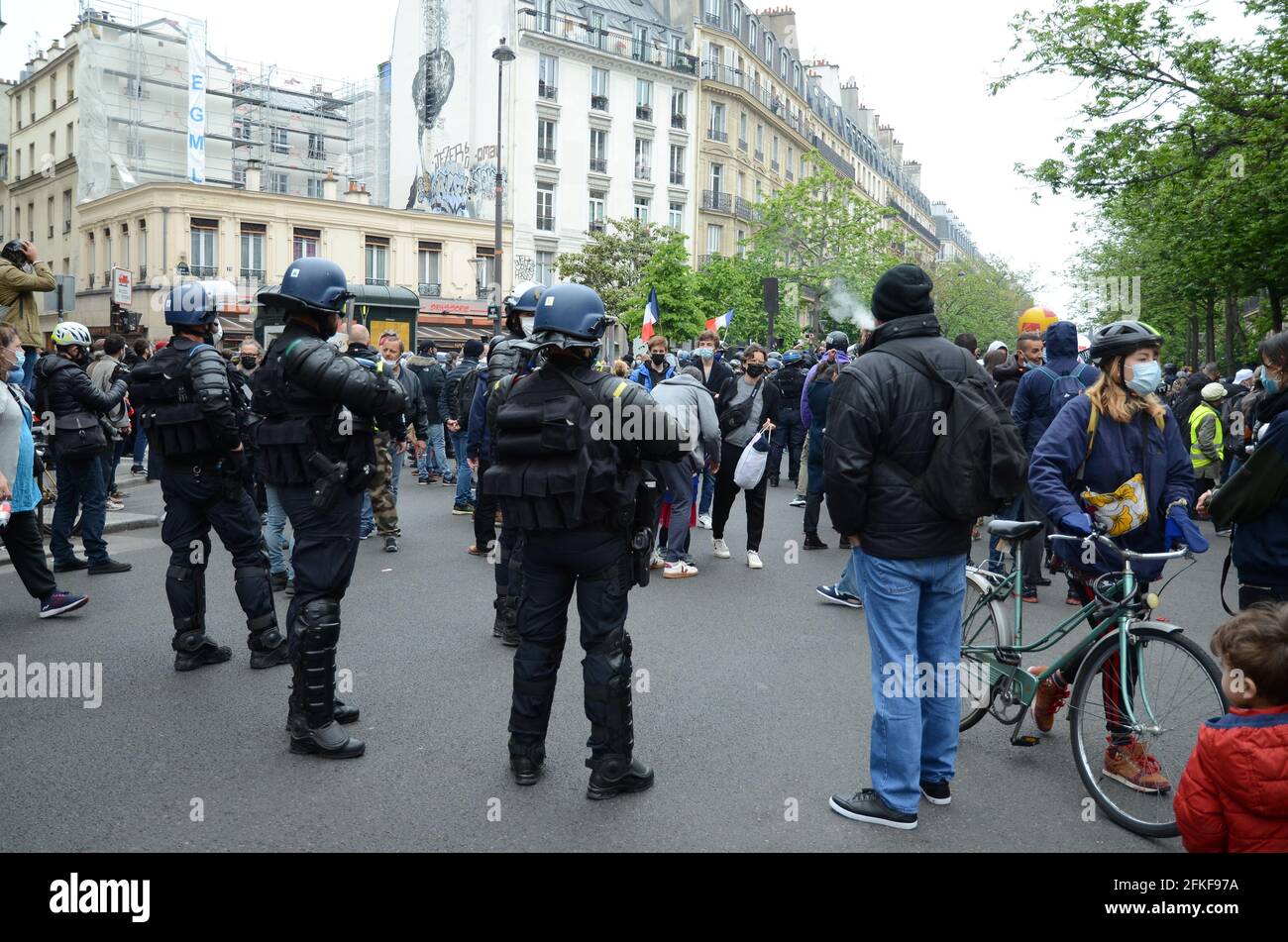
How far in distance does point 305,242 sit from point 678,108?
2163 centimetres

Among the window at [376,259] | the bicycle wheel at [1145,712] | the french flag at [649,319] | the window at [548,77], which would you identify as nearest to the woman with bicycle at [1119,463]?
the bicycle wheel at [1145,712]

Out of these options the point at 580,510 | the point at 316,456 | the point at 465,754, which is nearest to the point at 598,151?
the point at 316,456

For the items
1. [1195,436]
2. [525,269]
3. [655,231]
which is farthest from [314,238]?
[1195,436]

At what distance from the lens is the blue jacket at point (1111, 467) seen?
4.20 meters

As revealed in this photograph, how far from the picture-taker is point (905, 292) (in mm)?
3873

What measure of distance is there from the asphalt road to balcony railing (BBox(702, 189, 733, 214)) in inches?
1902

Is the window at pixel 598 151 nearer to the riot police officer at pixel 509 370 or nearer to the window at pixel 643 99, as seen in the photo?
the window at pixel 643 99

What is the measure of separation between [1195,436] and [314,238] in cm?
3361

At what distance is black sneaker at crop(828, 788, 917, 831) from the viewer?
3801 millimetres

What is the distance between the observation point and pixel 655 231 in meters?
43.7

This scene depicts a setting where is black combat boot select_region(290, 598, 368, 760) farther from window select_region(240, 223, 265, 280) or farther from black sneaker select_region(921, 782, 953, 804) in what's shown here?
window select_region(240, 223, 265, 280)

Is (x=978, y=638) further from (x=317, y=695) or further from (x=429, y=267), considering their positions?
(x=429, y=267)

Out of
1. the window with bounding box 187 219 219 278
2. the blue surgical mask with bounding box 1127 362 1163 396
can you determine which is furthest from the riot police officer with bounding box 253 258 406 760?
the window with bounding box 187 219 219 278
